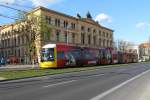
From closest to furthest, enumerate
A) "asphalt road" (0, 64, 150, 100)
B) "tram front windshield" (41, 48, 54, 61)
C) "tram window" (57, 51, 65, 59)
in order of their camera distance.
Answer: "asphalt road" (0, 64, 150, 100)
"tram front windshield" (41, 48, 54, 61)
"tram window" (57, 51, 65, 59)

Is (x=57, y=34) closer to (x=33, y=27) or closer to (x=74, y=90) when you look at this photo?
(x=33, y=27)

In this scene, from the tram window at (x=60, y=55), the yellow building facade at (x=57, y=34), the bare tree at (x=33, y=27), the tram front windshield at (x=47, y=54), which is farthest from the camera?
the yellow building facade at (x=57, y=34)

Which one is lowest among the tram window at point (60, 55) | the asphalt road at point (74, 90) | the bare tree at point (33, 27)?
the asphalt road at point (74, 90)

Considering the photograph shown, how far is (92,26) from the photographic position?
110 metres

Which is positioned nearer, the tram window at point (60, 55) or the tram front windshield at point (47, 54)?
the tram front windshield at point (47, 54)

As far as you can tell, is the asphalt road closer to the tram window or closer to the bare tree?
the tram window

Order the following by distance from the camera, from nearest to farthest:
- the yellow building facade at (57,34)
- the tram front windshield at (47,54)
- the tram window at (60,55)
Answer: the tram front windshield at (47,54) → the tram window at (60,55) → the yellow building facade at (57,34)

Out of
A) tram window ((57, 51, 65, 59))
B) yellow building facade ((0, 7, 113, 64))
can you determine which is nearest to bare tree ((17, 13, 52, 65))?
yellow building facade ((0, 7, 113, 64))

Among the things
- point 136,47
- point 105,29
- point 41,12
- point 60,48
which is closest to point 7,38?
point 41,12

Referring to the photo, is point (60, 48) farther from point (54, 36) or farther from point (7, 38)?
point (7, 38)

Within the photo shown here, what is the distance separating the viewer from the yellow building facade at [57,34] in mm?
84750

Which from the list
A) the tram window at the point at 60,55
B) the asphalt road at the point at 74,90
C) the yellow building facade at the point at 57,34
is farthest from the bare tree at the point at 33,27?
the asphalt road at the point at 74,90

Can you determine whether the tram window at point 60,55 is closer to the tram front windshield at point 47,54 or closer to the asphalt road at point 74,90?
the tram front windshield at point 47,54

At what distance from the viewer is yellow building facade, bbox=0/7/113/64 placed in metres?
84.8
